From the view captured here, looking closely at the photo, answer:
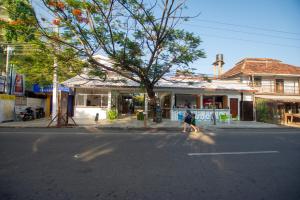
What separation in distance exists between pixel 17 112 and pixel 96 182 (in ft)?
51.2

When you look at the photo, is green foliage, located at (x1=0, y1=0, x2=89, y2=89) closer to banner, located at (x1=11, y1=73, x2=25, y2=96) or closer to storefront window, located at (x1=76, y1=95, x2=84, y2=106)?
banner, located at (x1=11, y1=73, x2=25, y2=96)

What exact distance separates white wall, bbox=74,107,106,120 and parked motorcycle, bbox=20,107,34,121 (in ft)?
12.5

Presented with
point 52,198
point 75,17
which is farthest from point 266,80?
point 52,198

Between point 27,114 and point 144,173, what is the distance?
1552 cm

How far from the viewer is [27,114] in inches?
627

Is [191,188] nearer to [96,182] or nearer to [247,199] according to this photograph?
[247,199]

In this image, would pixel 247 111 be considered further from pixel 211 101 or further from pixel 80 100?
pixel 80 100

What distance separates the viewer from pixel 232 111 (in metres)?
21.4

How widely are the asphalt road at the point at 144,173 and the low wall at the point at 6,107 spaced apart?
992 cm

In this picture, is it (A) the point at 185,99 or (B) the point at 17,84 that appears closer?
(B) the point at 17,84

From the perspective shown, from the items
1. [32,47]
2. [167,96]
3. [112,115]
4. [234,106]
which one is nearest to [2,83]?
[32,47]

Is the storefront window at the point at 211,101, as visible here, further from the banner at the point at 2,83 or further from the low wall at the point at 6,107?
the banner at the point at 2,83

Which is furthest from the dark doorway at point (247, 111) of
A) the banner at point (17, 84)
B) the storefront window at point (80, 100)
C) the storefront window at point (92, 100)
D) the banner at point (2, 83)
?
the banner at point (2, 83)

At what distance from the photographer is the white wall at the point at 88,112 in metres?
19.1
